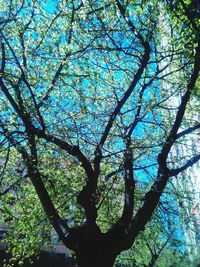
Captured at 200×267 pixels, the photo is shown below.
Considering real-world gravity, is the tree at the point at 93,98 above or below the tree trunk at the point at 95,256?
above

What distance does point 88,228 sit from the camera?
28.0 ft

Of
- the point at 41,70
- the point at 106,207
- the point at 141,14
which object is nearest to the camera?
the point at 141,14

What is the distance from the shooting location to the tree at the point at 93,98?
8.61 meters

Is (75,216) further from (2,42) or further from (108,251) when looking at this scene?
(2,42)

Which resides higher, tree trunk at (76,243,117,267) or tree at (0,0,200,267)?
tree at (0,0,200,267)

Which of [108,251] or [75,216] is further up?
[75,216]

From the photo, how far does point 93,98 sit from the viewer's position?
33.4ft

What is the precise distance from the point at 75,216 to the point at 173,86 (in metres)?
5.29

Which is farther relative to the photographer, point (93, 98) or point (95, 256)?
point (93, 98)

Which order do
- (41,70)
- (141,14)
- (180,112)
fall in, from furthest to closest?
(41,70), (141,14), (180,112)

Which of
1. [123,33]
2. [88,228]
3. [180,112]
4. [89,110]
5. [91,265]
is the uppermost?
[123,33]

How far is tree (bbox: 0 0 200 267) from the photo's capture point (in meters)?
8.61

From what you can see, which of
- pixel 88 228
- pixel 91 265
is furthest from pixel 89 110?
pixel 91 265

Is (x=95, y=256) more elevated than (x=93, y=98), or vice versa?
(x=93, y=98)
